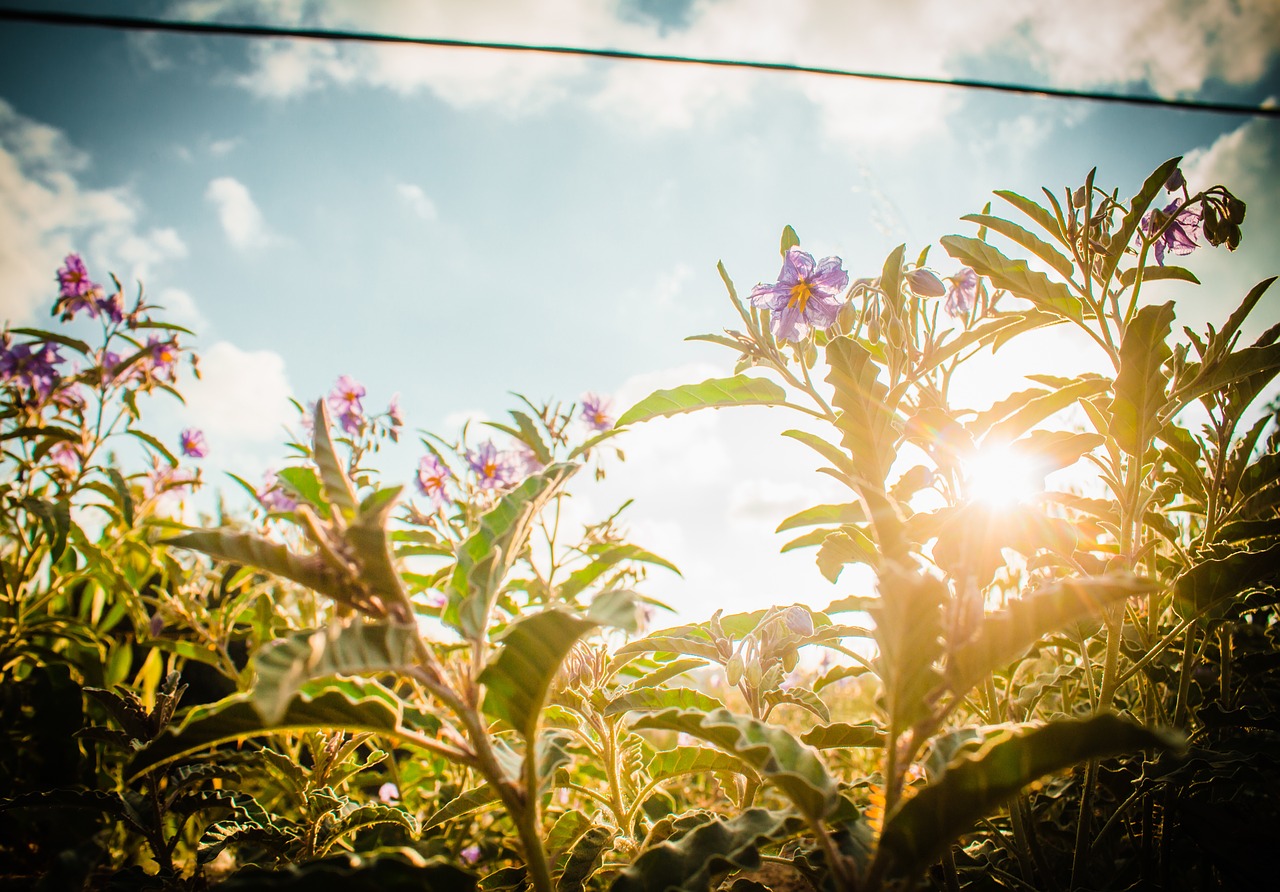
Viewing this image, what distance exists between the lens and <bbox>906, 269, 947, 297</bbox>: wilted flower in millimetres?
1147

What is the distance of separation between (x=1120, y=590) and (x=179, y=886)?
1.28 m

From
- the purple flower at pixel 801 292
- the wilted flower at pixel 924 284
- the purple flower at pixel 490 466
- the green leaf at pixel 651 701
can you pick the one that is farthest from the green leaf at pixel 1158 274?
the purple flower at pixel 490 466

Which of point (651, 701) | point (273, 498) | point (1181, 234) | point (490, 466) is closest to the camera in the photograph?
point (651, 701)

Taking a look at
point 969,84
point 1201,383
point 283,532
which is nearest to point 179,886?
point 283,532

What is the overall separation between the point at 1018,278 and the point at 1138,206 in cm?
23

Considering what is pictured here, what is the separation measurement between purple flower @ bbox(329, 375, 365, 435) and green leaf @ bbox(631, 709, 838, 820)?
2221mm

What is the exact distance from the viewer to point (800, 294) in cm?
126

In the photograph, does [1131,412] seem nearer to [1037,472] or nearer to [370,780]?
[1037,472]

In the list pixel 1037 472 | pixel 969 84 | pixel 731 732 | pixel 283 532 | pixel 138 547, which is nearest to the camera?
pixel 731 732

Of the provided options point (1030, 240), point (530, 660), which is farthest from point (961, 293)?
point (530, 660)

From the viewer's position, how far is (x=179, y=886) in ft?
2.91

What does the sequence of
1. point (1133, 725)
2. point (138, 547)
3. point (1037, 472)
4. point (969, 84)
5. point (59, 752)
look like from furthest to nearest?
point (138, 547) < point (969, 84) < point (59, 752) < point (1037, 472) < point (1133, 725)

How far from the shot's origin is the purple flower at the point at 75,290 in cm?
263

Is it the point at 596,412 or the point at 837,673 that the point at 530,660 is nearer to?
the point at 837,673
